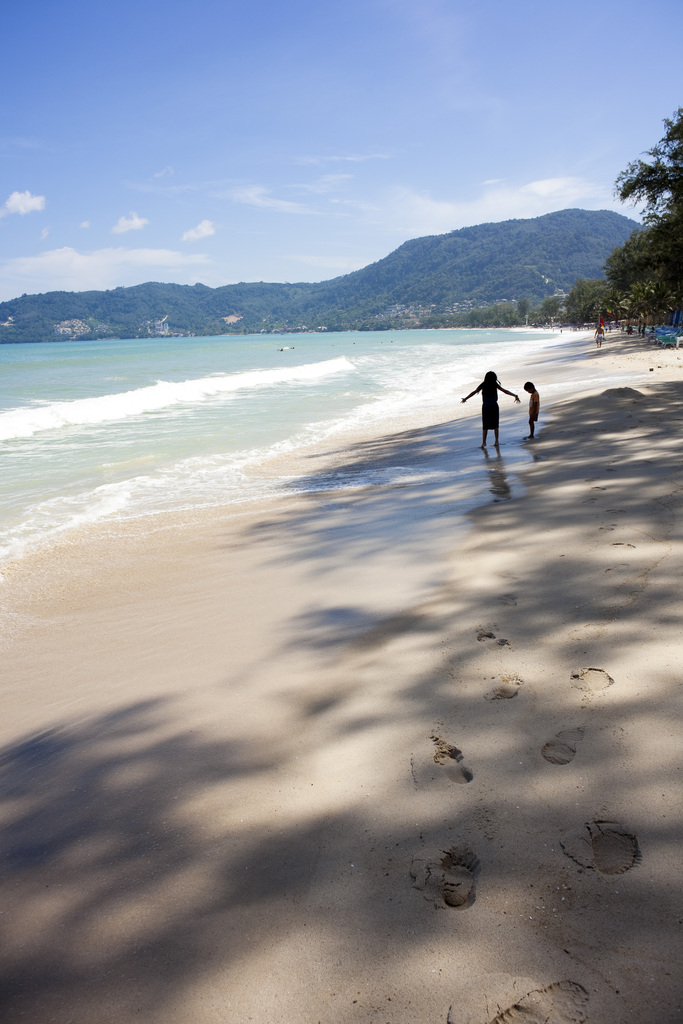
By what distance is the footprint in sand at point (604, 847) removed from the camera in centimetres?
196

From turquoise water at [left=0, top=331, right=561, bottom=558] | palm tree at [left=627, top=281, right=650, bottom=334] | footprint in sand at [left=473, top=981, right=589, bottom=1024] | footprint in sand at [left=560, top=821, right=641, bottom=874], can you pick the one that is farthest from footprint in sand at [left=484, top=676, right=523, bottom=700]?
palm tree at [left=627, top=281, right=650, bottom=334]

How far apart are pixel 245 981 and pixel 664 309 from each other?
2505 inches

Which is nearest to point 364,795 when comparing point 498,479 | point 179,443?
point 498,479

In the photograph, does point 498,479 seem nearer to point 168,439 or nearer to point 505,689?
point 505,689

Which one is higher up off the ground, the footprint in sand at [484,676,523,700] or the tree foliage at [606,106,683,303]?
the tree foliage at [606,106,683,303]

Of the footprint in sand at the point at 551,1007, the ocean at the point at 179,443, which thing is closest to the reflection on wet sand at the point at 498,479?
the ocean at the point at 179,443

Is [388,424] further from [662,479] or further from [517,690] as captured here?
[517,690]

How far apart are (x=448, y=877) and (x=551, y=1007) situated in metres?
0.51

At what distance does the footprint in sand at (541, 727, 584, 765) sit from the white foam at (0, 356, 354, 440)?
2025 centimetres

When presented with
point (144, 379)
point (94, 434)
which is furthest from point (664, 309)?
point (94, 434)

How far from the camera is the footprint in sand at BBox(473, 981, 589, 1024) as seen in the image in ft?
5.10

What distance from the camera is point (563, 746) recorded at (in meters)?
2.58

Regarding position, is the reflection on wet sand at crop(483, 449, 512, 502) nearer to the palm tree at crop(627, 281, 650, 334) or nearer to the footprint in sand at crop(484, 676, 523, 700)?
the footprint in sand at crop(484, 676, 523, 700)

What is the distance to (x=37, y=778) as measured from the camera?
325cm
